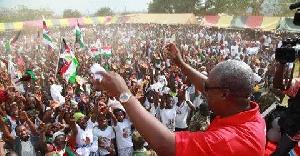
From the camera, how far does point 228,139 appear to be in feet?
4.98

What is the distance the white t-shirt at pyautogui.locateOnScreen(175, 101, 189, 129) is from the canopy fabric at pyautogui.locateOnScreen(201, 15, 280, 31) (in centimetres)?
1833

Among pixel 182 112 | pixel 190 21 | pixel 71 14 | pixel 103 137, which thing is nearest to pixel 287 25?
pixel 190 21

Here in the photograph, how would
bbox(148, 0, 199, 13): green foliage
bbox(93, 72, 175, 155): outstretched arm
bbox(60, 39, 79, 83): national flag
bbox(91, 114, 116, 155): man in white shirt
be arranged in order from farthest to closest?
1. bbox(148, 0, 199, 13): green foliage
2. bbox(60, 39, 79, 83): national flag
3. bbox(91, 114, 116, 155): man in white shirt
4. bbox(93, 72, 175, 155): outstretched arm

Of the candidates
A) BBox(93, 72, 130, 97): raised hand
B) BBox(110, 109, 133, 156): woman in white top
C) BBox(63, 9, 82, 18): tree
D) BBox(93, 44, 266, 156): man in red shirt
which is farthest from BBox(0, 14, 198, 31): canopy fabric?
BBox(93, 72, 130, 97): raised hand

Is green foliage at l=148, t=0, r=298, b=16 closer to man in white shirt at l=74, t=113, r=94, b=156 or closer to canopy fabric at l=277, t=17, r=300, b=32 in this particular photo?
canopy fabric at l=277, t=17, r=300, b=32

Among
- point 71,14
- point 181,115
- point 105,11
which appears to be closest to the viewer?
point 181,115

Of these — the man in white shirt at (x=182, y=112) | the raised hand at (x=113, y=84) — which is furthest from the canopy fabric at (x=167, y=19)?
the raised hand at (x=113, y=84)

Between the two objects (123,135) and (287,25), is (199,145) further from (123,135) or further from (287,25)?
(287,25)

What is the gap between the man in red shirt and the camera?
4.77 ft

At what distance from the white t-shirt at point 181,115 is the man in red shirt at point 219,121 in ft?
15.2

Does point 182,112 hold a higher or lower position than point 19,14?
lower

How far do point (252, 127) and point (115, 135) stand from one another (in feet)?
12.2

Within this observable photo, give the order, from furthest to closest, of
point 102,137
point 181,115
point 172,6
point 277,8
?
point 172,6 → point 277,8 → point 181,115 → point 102,137

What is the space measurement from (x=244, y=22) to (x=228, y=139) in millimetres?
26027
